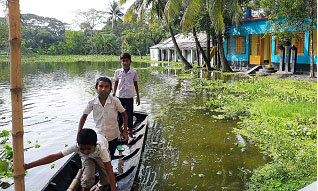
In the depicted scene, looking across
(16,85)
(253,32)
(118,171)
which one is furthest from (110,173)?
(253,32)

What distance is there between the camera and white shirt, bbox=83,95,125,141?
13.8 ft

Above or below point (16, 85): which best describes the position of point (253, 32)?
above

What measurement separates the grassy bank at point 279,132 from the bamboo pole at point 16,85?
3235 millimetres

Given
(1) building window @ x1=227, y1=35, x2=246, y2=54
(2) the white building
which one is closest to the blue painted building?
(1) building window @ x1=227, y1=35, x2=246, y2=54

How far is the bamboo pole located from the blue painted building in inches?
724

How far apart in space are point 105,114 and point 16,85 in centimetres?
199

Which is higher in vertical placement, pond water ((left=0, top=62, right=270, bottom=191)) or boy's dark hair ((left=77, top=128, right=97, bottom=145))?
boy's dark hair ((left=77, top=128, right=97, bottom=145))

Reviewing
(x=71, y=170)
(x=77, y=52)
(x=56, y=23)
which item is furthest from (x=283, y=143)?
(x=56, y=23)

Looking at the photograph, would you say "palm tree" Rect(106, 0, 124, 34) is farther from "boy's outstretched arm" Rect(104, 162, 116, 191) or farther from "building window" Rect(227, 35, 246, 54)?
"boy's outstretched arm" Rect(104, 162, 116, 191)

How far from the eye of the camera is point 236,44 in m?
23.9

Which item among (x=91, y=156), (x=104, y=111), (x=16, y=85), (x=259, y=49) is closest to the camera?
(x=16, y=85)

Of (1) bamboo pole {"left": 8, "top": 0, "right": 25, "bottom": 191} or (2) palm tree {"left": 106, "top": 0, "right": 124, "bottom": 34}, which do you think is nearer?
(1) bamboo pole {"left": 8, "top": 0, "right": 25, "bottom": 191}

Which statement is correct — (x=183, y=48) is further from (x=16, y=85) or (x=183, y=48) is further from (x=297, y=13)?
(x=16, y=85)

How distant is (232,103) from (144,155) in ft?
17.4
